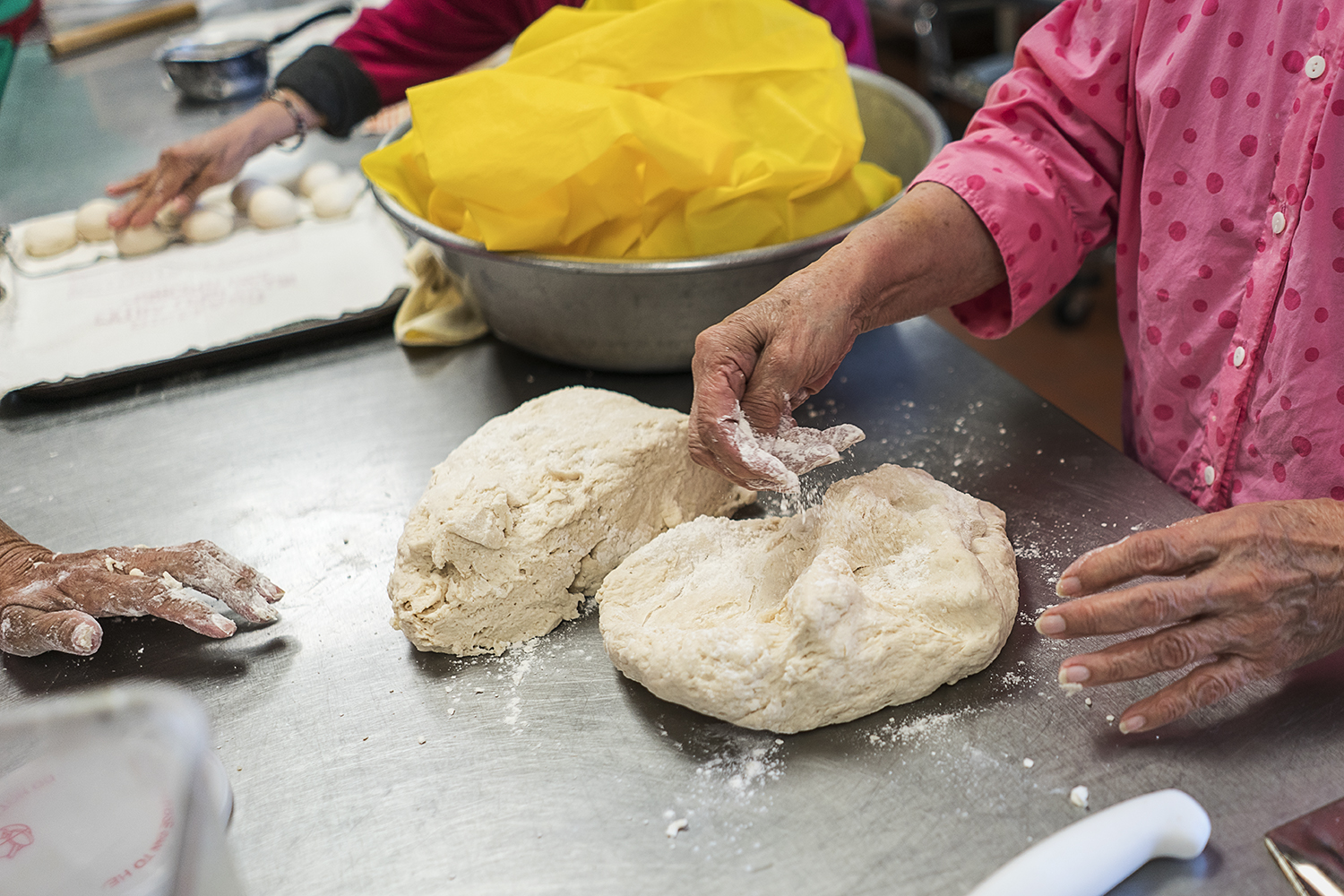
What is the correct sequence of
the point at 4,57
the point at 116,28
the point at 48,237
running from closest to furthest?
the point at 48,237
the point at 4,57
the point at 116,28

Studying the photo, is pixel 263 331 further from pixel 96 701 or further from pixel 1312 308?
pixel 1312 308

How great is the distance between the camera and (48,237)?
201 centimetres

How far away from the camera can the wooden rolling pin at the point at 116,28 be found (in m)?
3.24

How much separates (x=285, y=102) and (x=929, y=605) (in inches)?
71.9

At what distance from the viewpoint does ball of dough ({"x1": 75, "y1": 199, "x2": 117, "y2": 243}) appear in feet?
6.70

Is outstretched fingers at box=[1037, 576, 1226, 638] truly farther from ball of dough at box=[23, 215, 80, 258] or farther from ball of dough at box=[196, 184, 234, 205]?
ball of dough at box=[23, 215, 80, 258]

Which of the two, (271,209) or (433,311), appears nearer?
(433,311)

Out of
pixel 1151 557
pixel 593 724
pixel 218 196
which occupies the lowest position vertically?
pixel 593 724

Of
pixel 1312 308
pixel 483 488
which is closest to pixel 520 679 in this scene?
pixel 483 488

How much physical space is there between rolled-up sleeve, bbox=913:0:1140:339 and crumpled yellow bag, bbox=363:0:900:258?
240 millimetres

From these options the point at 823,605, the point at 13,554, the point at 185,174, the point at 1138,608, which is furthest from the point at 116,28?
the point at 1138,608

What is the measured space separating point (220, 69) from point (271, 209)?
90 centimetres

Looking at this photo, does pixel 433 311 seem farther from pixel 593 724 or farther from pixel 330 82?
pixel 593 724

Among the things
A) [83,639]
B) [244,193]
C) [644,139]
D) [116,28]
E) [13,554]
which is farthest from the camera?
[116,28]
